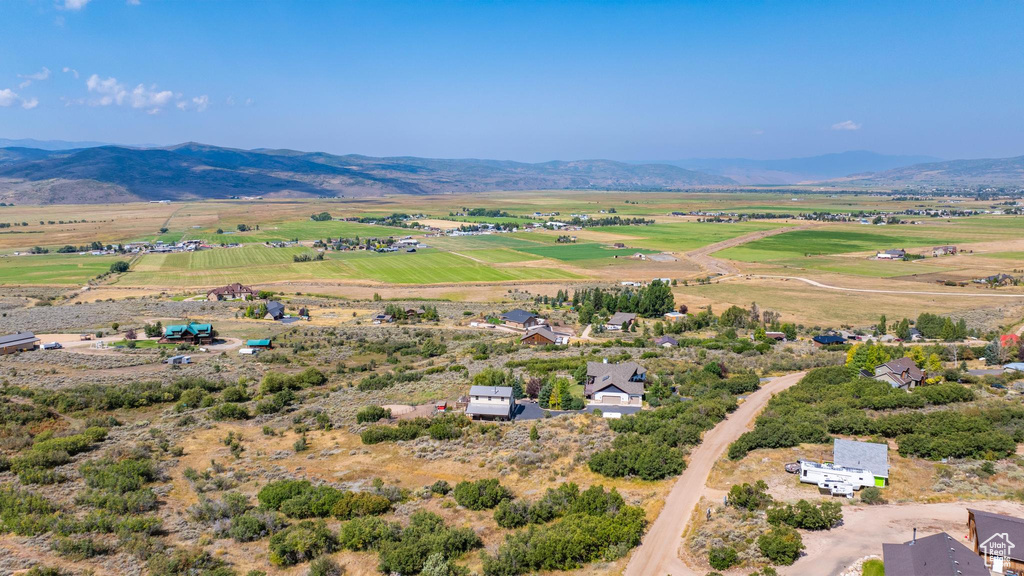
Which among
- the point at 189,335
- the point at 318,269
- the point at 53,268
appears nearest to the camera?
the point at 189,335

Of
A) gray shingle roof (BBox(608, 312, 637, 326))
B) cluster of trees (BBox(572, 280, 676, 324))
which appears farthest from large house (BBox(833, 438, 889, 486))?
cluster of trees (BBox(572, 280, 676, 324))

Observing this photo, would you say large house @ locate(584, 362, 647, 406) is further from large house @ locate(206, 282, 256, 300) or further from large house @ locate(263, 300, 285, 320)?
large house @ locate(206, 282, 256, 300)

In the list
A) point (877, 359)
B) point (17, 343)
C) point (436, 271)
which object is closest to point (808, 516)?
point (877, 359)

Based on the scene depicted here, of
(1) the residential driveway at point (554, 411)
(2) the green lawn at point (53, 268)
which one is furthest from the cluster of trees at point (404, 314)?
(2) the green lawn at point (53, 268)

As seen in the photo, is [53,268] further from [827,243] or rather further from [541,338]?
[827,243]

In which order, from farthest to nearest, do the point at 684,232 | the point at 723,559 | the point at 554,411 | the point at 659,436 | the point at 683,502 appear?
the point at 684,232 < the point at 554,411 < the point at 659,436 < the point at 683,502 < the point at 723,559

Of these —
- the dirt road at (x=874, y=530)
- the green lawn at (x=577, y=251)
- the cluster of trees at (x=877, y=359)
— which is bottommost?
the dirt road at (x=874, y=530)

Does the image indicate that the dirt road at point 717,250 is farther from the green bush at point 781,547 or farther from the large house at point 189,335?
the green bush at point 781,547
